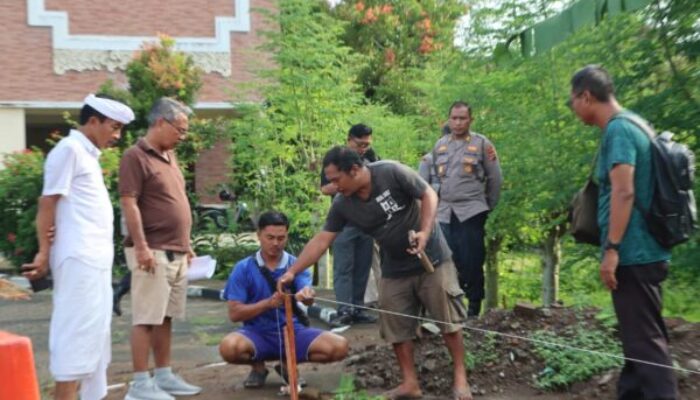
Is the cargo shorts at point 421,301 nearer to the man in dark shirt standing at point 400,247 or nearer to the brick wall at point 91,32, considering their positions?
the man in dark shirt standing at point 400,247

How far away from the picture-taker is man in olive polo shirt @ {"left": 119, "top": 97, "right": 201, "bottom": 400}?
6008mm

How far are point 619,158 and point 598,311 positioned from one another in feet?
9.11

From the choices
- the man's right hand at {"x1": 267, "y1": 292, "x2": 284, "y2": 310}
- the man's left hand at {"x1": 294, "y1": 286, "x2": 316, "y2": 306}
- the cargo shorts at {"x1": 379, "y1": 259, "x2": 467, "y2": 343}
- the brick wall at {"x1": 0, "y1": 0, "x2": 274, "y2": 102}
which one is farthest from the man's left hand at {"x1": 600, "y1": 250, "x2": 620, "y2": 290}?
the brick wall at {"x1": 0, "y1": 0, "x2": 274, "y2": 102}

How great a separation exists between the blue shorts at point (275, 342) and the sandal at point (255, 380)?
16cm

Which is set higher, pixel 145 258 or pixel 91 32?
pixel 91 32

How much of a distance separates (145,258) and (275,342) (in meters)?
1.14

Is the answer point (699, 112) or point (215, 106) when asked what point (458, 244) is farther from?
point (215, 106)

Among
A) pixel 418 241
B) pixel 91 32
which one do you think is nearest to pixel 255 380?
pixel 418 241

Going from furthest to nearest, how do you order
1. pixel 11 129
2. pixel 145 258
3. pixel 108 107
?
1. pixel 11 129
2. pixel 145 258
3. pixel 108 107

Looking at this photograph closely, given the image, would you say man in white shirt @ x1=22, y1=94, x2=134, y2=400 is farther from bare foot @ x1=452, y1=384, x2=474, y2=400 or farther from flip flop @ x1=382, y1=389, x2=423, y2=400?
bare foot @ x1=452, y1=384, x2=474, y2=400

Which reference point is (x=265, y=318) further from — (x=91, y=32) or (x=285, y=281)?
(x=91, y=32)

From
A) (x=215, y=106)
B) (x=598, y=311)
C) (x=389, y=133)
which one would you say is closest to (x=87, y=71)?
(x=215, y=106)

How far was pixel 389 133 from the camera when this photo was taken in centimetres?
1270

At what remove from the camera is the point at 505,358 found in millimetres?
6434
